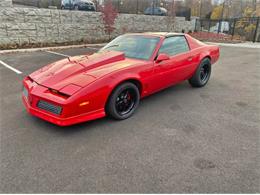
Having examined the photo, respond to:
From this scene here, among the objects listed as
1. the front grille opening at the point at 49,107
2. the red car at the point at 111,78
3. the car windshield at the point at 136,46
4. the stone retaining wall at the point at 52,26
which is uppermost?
the stone retaining wall at the point at 52,26

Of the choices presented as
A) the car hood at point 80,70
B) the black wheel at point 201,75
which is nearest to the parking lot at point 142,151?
the car hood at point 80,70

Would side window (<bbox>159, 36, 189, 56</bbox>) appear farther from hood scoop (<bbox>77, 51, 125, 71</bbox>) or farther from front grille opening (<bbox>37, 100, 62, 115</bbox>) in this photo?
front grille opening (<bbox>37, 100, 62, 115</bbox>)

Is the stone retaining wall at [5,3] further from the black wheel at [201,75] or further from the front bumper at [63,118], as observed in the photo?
the black wheel at [201,75]

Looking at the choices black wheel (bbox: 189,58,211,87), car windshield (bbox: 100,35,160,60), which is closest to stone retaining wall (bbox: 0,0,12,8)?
car windshield (bbox: 100,35,160,60)

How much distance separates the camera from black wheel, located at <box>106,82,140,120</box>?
3.15 meters

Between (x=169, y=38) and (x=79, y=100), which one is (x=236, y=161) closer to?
(x=79, y=100)

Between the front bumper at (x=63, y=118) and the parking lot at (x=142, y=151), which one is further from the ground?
the front bumper at (x=63, y=118)

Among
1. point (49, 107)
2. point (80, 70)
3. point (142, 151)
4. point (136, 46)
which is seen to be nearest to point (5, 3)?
point (136, 46)

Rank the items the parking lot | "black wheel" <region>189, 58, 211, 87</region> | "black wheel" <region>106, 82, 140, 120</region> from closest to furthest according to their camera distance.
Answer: the parking lot
"black wheel" <region>106, 82, 140, 120</region>
"black wheel" <region>189, 58, 211, 87</region>

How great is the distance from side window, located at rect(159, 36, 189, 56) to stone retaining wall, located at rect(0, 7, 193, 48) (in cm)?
963

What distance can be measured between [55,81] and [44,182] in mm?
1477

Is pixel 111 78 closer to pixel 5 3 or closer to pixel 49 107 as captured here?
pixel 49 107

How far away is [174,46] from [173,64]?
458 millimetres

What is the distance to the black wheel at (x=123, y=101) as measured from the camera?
3152mm
